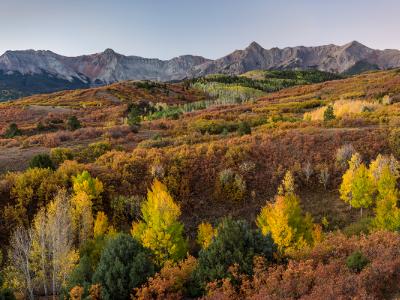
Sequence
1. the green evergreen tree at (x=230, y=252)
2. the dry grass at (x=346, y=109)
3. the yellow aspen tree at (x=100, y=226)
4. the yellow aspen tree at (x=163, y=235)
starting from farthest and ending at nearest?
the dry grass at (x=346, y=109) → the yellow aspen tree at (x=100, y=226) → the yellow aspen tree at (x=163, y=235) → the green evergreen tree at (x=230, y=252)

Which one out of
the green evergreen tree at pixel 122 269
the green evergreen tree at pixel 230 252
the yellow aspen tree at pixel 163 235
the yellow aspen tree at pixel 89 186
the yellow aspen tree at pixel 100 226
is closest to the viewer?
the green evergreen tree at pixel 230 252

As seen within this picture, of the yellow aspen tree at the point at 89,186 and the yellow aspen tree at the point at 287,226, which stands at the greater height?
the yellow aspen tree at the point at 89,186

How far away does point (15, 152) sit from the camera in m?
47.8

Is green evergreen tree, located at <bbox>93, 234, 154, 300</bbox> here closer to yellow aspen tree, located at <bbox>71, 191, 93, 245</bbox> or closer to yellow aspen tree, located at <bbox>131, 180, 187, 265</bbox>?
yellow aspen tree, located at <bbox>131, 180, 187, 265</bbox>

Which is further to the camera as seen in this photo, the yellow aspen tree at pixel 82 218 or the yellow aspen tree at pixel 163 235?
the yellow aspen tree at pixel 82 218

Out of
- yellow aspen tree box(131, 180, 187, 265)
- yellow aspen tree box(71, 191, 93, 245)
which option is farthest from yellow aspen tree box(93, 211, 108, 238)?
yellow aspen tree box(131, 180, 187, 265)

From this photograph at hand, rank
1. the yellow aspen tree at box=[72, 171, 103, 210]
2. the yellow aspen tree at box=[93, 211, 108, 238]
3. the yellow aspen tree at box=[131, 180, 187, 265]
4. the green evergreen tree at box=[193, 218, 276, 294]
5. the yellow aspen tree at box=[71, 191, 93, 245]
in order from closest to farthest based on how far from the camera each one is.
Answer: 1. the green evergreen tree at box=[193, 218, 276, 294]
2. the yellow aspen tree at box=[131, 180, 187, 265]
3. the yellow aspen tree at box=[71, 191, 93, 245]
4. the yellow aspen tree at box=[93, 211, 108, 238]
5. the yellow aspen tree at box=[72, 171, 103, 210]

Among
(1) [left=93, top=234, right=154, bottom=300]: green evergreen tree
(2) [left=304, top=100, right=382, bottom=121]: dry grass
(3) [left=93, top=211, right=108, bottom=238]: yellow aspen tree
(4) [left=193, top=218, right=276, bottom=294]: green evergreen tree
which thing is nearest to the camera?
(4) [left=193, top=218, right=276, bottom=294]: green evergreen tree

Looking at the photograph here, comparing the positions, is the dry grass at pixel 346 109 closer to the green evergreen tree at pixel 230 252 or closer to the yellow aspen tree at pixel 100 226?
the yellow aspen tree at pixel 100 226

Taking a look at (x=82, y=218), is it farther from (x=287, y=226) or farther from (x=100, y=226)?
(x=287, y=226)

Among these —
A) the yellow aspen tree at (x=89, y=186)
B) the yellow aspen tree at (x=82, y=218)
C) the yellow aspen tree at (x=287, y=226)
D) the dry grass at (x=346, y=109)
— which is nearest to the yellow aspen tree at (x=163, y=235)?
the yellow aspen tree at (x=82, y=218)

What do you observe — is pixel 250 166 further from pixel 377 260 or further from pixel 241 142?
pixel 377 260

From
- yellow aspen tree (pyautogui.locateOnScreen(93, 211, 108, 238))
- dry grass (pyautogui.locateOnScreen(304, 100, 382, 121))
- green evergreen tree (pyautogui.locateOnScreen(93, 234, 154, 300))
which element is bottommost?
yellow aspen tree (pyautogui.locateOnScreen(93, 211, 108, 238))

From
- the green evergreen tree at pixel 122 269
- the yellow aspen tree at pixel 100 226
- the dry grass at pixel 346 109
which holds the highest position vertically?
the dry grass at pixel 346 109
